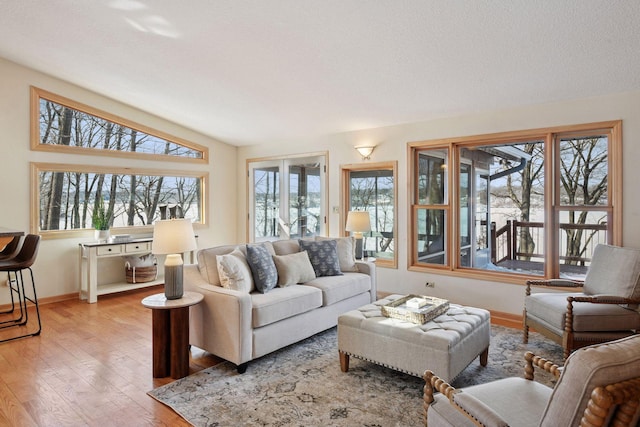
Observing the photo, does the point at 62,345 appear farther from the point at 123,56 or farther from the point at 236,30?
the point at 236,30

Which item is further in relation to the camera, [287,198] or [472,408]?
[287,198]

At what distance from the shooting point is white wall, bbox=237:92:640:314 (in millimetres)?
3619

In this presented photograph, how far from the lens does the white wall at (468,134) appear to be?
11.9ft

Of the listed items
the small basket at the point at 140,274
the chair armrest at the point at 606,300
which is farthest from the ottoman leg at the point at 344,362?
the small basket at the point at 140,274

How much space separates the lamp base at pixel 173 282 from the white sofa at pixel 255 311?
0.21m

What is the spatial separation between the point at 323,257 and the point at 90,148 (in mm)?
3765

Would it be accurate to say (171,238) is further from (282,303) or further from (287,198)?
(287,198)

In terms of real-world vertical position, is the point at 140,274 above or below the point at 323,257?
below

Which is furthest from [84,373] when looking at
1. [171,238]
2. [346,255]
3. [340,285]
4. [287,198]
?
[287,198]

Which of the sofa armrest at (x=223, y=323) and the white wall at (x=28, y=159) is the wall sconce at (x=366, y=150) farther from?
the white wall at (x=28, y=159)

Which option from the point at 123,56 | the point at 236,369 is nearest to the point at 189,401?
the point at 236,369

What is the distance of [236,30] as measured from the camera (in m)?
3.32

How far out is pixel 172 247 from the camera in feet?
9.89

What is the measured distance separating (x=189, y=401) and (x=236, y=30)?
9.59ft
